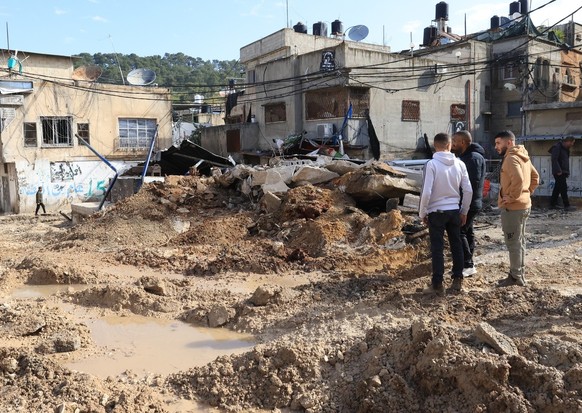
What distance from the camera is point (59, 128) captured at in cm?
2550

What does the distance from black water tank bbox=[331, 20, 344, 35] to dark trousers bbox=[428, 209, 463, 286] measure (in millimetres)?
33377

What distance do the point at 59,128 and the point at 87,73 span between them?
3.10 meters

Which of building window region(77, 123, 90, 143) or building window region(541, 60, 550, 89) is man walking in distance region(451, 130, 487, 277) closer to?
building window region(77, 123, 90, 143)

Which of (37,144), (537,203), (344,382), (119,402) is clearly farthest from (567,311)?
(37,144)

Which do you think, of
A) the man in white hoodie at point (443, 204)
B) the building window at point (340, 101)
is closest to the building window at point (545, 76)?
the building window at point (340, 101)

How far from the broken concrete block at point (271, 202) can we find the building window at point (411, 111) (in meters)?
15.6

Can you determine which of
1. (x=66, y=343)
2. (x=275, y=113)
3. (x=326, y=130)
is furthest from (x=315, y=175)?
(x=275, y=113)

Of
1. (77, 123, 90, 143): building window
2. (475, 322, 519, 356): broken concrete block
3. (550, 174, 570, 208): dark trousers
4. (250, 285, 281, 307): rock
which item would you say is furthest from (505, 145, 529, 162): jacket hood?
(77, 123, 90, 143): building window

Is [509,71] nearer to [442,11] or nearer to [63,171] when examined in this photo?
[442,11]

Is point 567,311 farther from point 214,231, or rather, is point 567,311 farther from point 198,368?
point 214,231

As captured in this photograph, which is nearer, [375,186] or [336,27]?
[375,186]

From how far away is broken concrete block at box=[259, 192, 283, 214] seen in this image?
1204cm

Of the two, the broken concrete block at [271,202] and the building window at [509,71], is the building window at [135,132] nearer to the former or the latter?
the broken concrete block at [271,202]

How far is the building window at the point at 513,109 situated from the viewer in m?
30.0
